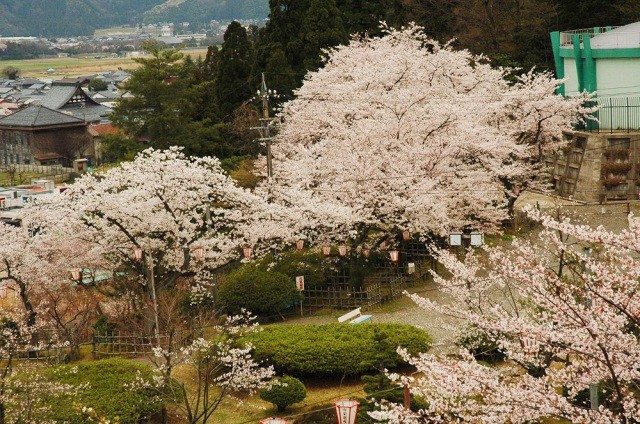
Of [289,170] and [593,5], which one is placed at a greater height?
[593,5]

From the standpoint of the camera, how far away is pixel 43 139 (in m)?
66.3

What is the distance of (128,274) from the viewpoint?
2219 cm

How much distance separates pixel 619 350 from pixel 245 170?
24.4 m

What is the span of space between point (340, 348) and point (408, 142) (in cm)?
817

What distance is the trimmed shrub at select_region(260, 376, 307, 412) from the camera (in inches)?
628

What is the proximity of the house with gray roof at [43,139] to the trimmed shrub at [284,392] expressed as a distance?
51.2m

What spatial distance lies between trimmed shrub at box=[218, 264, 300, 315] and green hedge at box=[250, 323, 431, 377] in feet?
A: 10.0

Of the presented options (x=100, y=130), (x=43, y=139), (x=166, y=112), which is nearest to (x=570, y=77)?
(x=166, y=112)

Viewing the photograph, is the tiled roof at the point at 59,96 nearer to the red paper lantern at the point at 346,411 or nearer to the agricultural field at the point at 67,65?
the red paper lantern at the point at 346,411

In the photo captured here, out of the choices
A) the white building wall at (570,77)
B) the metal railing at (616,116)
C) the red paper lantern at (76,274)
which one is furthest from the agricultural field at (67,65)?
the red paper lantern at (76,274)

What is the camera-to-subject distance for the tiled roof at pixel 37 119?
6650cm

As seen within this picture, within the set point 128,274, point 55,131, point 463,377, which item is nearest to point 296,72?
point 128,274

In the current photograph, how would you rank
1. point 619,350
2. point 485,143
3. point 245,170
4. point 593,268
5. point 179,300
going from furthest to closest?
point 245,170
point 485,143
point 179,300
point 593,268
point 619,350

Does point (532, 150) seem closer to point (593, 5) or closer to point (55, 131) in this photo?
point (593, 5)
